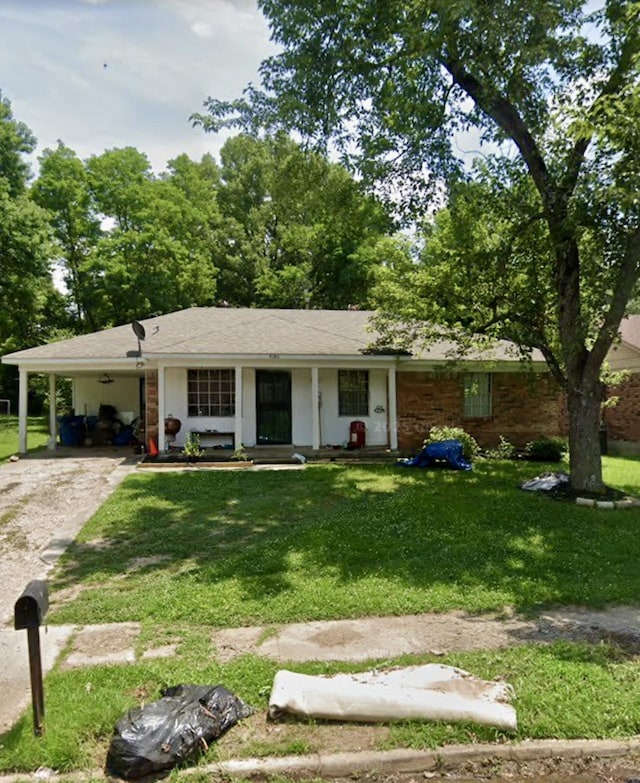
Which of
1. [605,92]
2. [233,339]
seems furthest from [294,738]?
[233,339]

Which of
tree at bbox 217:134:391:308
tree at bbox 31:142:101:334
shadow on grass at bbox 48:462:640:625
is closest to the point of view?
shadow on grass at bbox 48:462:640:625

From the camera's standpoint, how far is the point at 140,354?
12969mm

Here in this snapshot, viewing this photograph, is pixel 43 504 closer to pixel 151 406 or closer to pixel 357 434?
pixel 151 406

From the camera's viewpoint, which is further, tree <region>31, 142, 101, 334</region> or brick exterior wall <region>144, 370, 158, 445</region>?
tree <region>31, 142, 101, 334</region>

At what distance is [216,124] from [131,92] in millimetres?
1652

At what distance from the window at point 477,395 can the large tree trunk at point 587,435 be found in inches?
233

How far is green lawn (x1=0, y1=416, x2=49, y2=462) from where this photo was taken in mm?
16222

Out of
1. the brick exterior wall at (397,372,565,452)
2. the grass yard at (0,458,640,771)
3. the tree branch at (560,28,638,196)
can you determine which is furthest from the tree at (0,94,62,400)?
the tree branch at (560,28,638,196)

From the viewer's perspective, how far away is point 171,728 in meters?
2.96

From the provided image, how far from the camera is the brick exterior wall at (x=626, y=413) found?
651 inches

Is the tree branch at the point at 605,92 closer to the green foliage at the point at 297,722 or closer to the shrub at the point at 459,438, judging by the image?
the shrub at the point at 459,438

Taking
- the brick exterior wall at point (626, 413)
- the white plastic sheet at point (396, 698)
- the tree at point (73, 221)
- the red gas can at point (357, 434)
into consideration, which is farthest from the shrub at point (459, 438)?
the tree at point (73, 221)

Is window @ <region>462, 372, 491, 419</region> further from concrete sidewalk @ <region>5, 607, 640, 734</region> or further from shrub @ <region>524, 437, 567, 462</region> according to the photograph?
concrete sidewalk @ <region>5, 607, 640, 734</region>

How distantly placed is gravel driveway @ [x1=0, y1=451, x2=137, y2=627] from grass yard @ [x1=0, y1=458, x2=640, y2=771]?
333mm
